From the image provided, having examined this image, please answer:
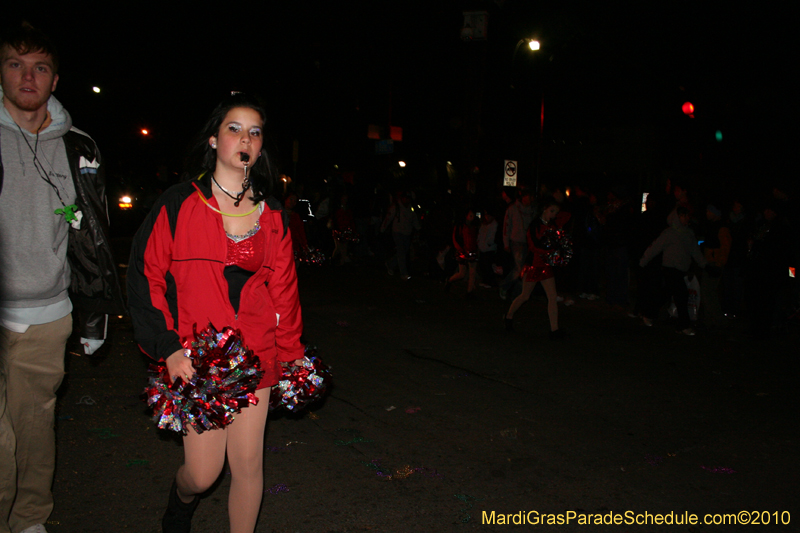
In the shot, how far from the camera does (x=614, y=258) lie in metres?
10.8

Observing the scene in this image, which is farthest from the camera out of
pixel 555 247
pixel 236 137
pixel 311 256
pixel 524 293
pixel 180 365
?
pixel 311 256

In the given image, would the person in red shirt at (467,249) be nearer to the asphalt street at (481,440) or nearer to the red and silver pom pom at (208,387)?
the asphalt street at (481,440)

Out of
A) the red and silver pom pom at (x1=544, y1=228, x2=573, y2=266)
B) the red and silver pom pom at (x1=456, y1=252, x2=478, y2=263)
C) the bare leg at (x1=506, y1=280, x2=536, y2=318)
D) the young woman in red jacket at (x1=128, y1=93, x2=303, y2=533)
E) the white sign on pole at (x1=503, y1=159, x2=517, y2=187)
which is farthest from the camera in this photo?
the white sign on pole at (x1=503, y1=159, x2=517, y2=187)

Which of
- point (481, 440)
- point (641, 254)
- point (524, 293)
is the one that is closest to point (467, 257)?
point (641, 254)

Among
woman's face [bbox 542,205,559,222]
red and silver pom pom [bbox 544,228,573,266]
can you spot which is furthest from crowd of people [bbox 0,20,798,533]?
woman's face [bbox 542,205,559,222]

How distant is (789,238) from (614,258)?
106 inches

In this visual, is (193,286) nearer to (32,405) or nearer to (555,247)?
(32,405)

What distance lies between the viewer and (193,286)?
106 inches

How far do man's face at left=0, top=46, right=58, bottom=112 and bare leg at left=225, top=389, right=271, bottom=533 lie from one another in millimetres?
1723

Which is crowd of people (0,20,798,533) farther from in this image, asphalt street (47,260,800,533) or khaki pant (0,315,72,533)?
asphalt street (47,260,800,533)

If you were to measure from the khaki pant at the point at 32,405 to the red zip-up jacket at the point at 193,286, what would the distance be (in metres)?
0.68

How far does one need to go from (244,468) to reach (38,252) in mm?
1366

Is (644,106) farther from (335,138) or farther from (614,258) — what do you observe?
(614,258)

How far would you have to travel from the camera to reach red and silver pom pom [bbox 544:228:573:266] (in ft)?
25.7
